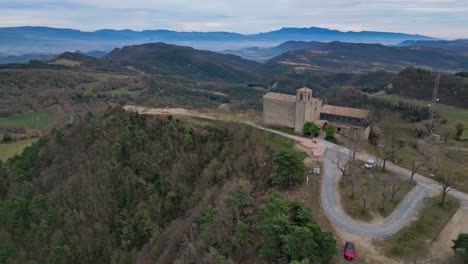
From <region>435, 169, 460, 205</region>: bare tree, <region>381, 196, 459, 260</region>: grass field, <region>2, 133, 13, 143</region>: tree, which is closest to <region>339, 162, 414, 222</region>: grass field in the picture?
<region>381, 196, 459, 260</region>: grass field

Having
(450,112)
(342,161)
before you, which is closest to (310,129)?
(342,161)

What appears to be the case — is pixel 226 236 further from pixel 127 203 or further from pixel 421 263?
pixel 127 203

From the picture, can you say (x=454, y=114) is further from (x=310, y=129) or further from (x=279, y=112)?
(x=279, y=112)

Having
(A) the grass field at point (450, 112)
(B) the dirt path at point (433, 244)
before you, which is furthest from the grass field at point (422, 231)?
(A) the grass field at point (450, 112)

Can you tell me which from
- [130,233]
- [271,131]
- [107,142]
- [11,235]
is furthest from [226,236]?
[11,235]

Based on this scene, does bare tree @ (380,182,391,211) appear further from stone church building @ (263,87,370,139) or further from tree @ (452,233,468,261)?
stone church building @ (263,87,370,139)
